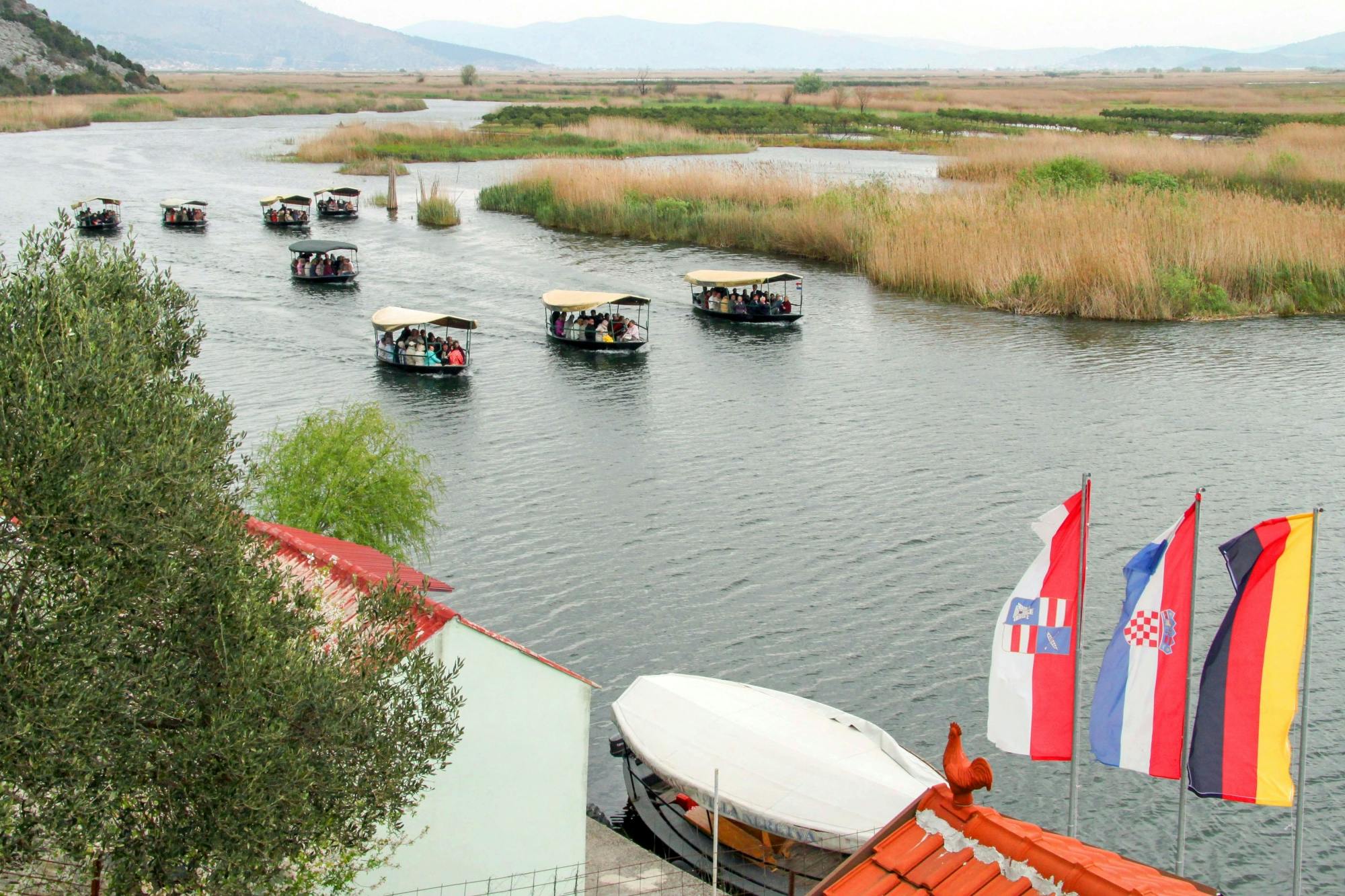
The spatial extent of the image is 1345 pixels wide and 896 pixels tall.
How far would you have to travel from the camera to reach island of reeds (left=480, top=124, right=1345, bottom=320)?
5631 cm

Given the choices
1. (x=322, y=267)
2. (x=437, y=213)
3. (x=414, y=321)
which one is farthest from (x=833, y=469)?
(x=437, y=213)

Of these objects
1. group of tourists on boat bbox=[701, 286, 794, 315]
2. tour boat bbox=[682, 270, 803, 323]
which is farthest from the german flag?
group of tourists on boat bbox=[701, 286, 794, 315]

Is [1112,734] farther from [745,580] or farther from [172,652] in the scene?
[745,580]

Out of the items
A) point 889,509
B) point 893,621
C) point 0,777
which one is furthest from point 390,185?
point 0,777

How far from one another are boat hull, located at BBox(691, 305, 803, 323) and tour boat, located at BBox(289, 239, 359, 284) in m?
18.0

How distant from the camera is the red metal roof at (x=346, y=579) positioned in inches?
603

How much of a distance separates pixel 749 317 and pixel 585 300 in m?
7.98

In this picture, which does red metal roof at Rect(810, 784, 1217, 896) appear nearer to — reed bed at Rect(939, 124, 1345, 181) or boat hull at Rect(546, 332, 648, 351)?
boat hull at Rect(546, 332, 648, 351)

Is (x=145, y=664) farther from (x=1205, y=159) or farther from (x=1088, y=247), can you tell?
(x=1205, y=159)

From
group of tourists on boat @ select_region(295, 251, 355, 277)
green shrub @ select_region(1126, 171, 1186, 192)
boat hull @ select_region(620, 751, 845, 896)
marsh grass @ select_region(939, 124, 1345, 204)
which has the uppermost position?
marsh grass @ select_region(939, 124, 1345, 204)

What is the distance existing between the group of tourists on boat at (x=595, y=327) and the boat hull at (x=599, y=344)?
0.09m

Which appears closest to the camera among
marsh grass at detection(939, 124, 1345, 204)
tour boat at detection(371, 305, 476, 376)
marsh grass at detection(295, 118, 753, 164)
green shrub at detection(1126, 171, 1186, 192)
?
tour boat at detection(371, 305, 476, 376)

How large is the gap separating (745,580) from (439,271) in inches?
1596

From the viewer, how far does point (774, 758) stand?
801 inches
